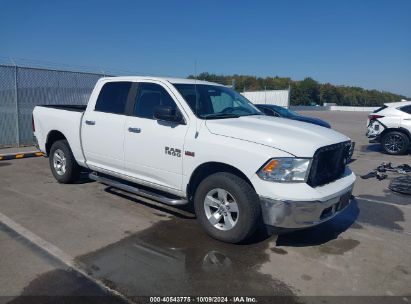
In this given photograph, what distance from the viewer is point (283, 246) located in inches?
174

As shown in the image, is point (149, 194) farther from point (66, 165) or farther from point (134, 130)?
point (66, 165)

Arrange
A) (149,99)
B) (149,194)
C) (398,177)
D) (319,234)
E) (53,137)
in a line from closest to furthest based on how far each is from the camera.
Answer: (319,234) < (149,194) < (149,99) < (53,137) < (398,177)

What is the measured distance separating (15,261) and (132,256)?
118cm

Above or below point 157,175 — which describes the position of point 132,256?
below

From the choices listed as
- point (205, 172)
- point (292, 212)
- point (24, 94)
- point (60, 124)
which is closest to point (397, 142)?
point (205, 172)

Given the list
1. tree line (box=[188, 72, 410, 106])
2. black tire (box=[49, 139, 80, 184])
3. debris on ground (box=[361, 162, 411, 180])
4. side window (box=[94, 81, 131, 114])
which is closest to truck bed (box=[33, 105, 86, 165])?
black tire (box=[49, 139, 80, 184])

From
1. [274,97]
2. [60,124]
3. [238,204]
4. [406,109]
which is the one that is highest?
[274,97]

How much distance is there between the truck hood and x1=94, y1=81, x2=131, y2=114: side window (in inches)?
66.3

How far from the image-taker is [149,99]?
5.30 meters

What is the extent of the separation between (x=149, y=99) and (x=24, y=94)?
796cm

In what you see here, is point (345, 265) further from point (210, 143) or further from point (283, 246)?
point (210, 143)

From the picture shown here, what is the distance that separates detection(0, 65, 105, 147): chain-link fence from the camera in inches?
437

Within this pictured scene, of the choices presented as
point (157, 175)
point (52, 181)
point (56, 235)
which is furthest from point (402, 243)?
point (52, 181)

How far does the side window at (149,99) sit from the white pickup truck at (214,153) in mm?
14
